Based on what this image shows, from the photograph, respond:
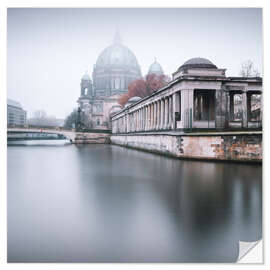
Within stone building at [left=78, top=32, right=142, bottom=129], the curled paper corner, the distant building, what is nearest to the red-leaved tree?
stone building at [left=78, top=32, right=142, bottom=129]

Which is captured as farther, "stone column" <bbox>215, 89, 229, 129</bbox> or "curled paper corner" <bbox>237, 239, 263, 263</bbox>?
"stone column" <bbox>215, 89, 229, 129</bbox>

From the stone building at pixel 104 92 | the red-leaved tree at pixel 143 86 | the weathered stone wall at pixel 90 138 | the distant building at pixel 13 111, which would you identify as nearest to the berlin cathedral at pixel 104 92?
the stone building at pixel 104 92

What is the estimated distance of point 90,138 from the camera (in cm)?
4472

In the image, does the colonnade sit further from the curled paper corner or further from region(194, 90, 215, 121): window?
the curled paper corner

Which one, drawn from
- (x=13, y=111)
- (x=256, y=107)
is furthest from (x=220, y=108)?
(x=13, y=111)

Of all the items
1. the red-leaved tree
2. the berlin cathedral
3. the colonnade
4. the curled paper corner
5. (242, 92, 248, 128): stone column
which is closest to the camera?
the curled paper corner

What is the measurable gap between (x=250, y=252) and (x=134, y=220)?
6.67 ft

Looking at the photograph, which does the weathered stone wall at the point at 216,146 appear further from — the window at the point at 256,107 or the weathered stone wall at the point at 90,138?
the weathered stone wall at the point at 90,138

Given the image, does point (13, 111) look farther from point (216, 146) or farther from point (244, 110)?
point (244, 110)

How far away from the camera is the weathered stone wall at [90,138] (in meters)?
44.0

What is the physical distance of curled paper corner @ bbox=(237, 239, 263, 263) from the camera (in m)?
4.38

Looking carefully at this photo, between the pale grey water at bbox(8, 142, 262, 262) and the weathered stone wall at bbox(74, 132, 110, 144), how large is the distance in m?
35.7

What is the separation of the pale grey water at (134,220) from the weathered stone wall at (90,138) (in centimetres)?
3572
